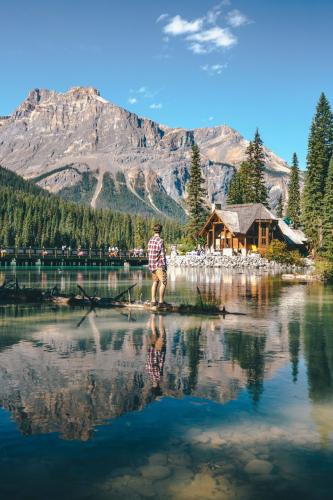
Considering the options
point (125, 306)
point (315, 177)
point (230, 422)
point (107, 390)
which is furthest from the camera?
point (315, 177)

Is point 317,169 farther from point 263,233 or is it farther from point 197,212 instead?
point 197,212

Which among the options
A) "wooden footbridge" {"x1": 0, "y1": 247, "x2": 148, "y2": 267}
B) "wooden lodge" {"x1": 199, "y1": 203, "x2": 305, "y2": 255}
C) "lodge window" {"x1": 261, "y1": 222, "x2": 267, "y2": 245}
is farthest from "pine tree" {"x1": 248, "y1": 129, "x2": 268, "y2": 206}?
"wooden footbridge" {"x1": 0, "y1": 247, "x2": 148, "y2": 267}

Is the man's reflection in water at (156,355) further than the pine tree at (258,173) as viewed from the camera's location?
No

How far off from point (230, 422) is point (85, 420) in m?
1.95

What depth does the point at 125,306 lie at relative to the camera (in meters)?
19.5

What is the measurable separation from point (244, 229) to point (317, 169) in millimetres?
12500

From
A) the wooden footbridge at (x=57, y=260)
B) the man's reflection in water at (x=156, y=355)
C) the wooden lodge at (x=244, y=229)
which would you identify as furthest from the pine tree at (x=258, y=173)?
the man's reflection in water at (x=156, y=355)

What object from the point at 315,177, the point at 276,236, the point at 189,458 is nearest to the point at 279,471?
the point at 189,458

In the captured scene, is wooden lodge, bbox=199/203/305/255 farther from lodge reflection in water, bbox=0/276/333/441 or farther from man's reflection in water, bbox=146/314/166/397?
man's reflection in water, bbox=146/314/166/397

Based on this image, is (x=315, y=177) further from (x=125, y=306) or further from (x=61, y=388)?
(x=61, y=388)

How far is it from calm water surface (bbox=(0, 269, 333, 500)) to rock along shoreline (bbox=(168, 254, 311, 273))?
47.0 m

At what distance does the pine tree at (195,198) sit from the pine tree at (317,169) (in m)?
17.2

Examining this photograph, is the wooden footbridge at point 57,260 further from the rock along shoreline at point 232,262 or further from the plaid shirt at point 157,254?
the plaid shirt at point 157,254

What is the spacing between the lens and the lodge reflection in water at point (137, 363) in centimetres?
744
